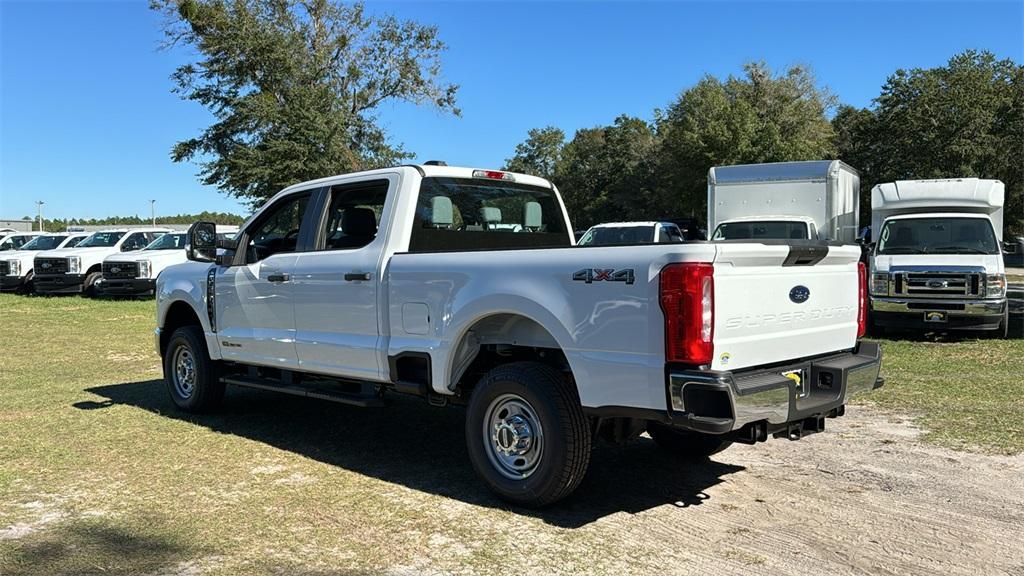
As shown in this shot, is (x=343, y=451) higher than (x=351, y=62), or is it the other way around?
(x=351, y=62)

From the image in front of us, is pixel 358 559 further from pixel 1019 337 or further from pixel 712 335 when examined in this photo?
pixel 1019 337

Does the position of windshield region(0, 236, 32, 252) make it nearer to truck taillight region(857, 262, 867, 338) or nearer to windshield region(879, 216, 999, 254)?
windshield region(879, 216, 999, 254)

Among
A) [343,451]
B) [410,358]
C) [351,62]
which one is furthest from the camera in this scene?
[351,62]

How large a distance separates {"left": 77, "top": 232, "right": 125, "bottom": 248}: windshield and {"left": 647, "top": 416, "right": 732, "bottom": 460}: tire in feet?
71.2

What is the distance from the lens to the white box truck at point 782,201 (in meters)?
14.8

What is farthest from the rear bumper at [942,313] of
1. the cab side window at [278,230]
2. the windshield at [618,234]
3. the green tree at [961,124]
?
the green tree at [961,124]

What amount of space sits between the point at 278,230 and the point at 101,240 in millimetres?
19798

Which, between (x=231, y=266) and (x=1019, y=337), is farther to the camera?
(x=1019, y=337)

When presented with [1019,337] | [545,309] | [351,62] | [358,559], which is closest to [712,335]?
[545,309]

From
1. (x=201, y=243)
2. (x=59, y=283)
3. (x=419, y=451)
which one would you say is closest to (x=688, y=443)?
(x=419, y=451)

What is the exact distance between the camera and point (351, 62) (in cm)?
3500

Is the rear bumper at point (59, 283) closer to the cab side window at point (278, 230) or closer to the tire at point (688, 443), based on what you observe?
the cab side window at point (278, 230)

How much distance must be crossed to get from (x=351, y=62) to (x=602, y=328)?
33004 millimetres

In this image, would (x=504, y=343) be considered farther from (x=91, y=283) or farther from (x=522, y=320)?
(x=91, y=283)
